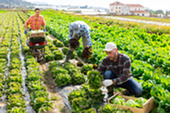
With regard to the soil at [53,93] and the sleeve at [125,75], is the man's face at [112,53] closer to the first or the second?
the sleeve at [125,75]

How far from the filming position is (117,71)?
4586mm

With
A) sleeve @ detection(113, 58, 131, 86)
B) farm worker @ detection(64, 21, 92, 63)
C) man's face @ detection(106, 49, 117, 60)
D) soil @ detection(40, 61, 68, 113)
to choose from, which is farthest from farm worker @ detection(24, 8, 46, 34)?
sleeve @ detection(113, 58, 131, 86)

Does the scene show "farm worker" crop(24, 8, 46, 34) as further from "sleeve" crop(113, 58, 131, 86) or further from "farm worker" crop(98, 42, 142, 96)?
"sleeve" crop(113, 58, 131, 86)

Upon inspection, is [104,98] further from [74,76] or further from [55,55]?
[55,55]

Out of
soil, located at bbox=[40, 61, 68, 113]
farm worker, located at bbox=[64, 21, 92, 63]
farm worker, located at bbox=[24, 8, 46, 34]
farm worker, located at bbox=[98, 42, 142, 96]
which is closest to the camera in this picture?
farm worker, located at bbox=[98, 42, 142, 96]

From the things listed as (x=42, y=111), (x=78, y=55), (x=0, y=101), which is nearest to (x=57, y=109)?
(x=42, y=111)

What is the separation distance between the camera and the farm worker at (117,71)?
423cm

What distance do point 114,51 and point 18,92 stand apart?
265 cm

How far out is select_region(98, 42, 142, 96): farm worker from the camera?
13.9 ft

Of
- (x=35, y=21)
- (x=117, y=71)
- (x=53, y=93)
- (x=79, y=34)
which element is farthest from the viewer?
(x=35, y=21)

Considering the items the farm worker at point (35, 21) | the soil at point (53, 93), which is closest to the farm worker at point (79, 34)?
the soil at point (53, 93)

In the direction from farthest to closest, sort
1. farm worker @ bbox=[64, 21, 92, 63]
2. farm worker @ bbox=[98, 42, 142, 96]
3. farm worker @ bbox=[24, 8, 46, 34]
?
farm worker @ bbox=[24, 8, 46, 34]
farm worker @ bbox=[64, 21, 92, 63]
farm worker @ bbox=[98, 42, 142, 96]

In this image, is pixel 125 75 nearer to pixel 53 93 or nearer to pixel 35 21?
pixel 53 93

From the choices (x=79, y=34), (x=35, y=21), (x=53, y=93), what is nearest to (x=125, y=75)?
(x=53, y=93)
